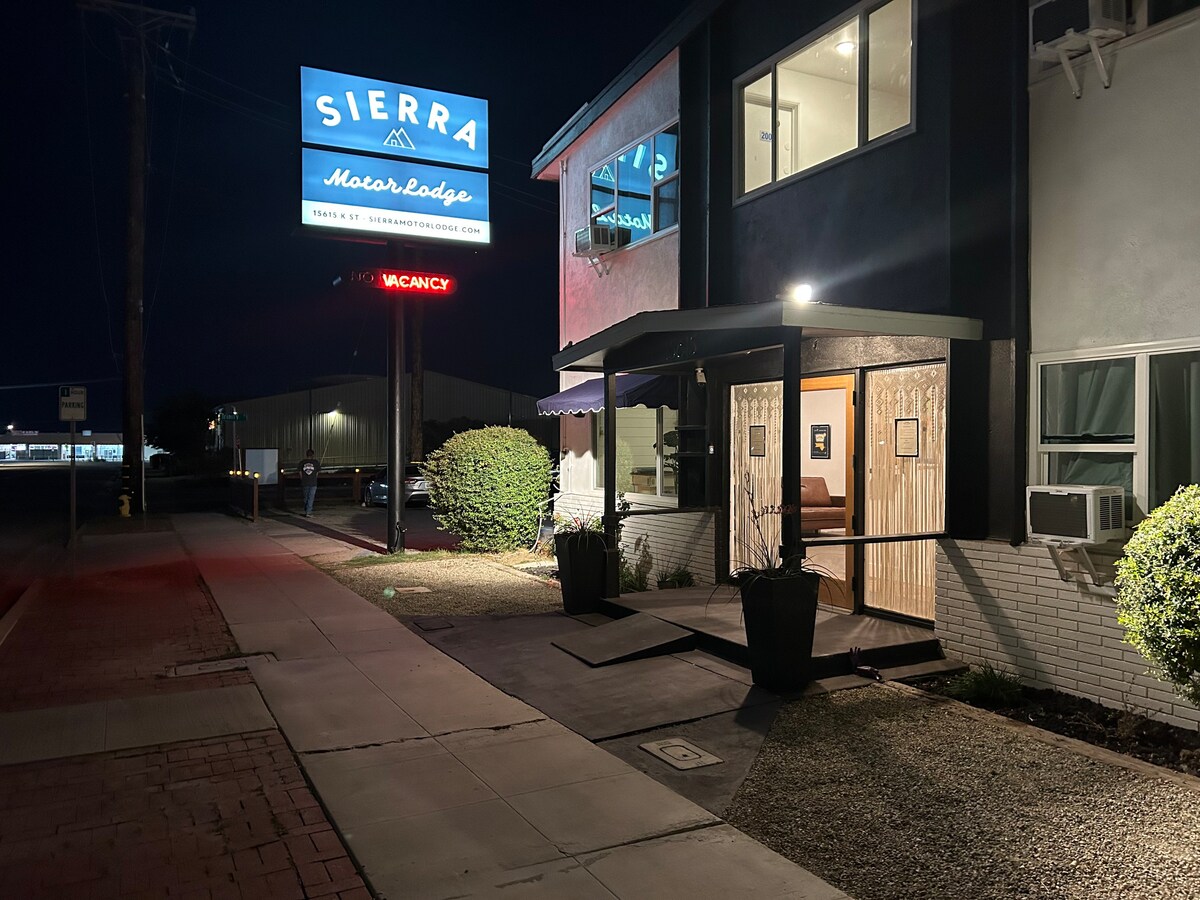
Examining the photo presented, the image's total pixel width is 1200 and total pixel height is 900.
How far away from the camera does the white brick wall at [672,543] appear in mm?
10297

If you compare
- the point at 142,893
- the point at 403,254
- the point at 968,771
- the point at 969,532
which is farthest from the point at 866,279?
the point at 403,254

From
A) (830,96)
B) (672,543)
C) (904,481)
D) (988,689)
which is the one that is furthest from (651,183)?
(988,689)

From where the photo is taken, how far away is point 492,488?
14297mm

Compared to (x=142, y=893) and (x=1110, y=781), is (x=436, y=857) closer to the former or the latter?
(x=142, y=893)

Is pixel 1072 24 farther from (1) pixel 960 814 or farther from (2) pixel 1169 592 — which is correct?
(1) pixel 960 814

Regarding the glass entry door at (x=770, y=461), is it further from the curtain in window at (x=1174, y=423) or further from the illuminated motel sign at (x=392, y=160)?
the illuminated motel sign at (x=392, y=160)

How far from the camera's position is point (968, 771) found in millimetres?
5027

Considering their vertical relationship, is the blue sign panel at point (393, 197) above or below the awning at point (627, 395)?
above

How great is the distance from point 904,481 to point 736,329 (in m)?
2.17

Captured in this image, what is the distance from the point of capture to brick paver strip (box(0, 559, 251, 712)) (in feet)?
22.7

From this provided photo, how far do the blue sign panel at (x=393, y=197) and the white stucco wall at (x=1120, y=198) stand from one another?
10.6 m

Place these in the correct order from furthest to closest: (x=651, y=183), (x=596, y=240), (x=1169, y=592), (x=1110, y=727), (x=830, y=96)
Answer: (x=596, y=240) → (x=651, y=183) → (x=830, y=96) → (x=1110, y=727) → (x=1169, y=592)

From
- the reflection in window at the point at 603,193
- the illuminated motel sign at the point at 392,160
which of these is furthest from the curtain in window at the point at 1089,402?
the illuminated motel sign at the point at 392,160

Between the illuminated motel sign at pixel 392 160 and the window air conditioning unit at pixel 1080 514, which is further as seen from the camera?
the illuminated motel sign at pixel 392 160
